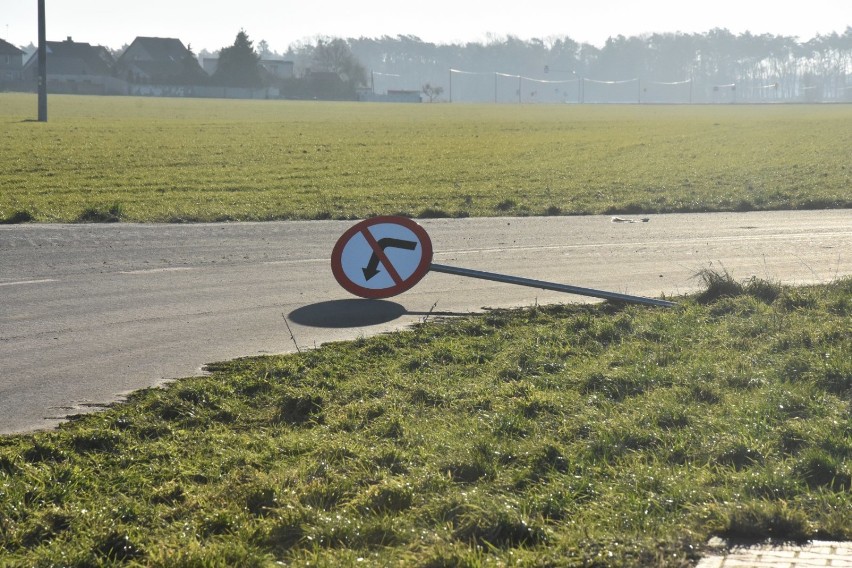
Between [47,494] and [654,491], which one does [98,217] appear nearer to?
[47,494]

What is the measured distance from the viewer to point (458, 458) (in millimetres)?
4676

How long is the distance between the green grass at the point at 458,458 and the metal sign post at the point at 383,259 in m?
1.65

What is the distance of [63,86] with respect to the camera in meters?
117

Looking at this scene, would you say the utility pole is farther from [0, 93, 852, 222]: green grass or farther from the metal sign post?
the metal sign post

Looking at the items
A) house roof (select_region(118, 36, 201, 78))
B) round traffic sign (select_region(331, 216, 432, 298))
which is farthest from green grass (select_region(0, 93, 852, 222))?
house roof (select_region(118, 36, 201, 78))

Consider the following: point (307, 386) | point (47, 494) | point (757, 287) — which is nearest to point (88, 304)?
point (307, 386)

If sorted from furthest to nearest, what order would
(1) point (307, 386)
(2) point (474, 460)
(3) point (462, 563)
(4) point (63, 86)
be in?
(4) point (63, 86) → (1) point (307, 386) → (2) point (474, 460) → (3) point (462, 563)

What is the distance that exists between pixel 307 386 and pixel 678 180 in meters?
18.3

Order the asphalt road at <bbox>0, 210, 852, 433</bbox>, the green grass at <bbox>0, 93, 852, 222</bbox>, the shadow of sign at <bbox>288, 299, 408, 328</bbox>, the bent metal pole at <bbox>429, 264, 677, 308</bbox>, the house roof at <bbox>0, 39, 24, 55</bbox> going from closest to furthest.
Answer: the asphalt road at <bbox>0, 210, 852, 433</bbox> → the shadow of sign at <bbox>288, 299, 408, 328</bbox> → the bent metal pole at <bbox>429, 264, 677, 308</bbox> → the green grass at <bbox>0, 93, 852, 222</bbox> → the house roof at <bbox>0, 39, 24, 55</bbox>

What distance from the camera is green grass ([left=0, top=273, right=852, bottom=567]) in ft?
12.6

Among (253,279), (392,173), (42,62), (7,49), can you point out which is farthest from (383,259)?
(7,49)

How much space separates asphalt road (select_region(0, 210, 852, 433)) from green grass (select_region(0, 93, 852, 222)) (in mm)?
1782

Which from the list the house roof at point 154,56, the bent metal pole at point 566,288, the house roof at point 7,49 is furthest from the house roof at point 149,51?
the bent metal pole at point 566,288

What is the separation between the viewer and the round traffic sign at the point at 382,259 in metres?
8.85
